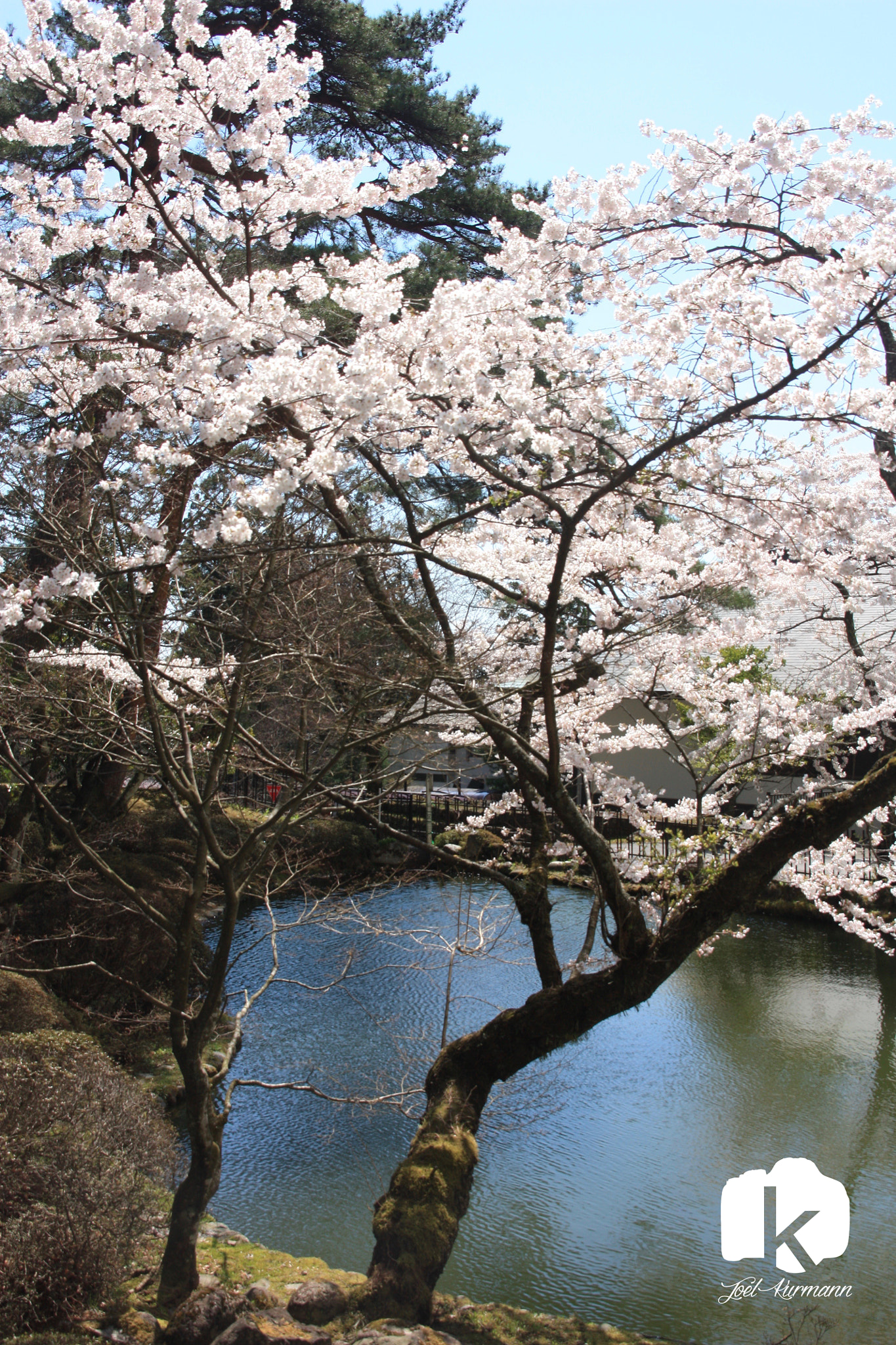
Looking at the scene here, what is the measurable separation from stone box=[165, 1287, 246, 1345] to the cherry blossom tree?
261mm

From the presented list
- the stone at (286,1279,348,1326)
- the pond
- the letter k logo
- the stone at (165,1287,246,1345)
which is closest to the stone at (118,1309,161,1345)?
the stone at (165,1287,246,1345)

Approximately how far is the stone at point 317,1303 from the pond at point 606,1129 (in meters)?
0.81

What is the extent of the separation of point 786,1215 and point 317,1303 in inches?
99.9

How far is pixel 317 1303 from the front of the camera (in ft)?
10.2

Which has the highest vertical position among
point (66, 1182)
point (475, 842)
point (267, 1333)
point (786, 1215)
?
point (475, 842)

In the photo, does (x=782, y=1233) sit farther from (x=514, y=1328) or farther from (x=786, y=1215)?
(x=514, y=1328)

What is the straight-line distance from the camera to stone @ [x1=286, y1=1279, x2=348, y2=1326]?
10.1ft

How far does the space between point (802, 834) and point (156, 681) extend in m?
2.89

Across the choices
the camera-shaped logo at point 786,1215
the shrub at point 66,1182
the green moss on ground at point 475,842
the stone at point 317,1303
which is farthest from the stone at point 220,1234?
the green moss on ground at point 475,842

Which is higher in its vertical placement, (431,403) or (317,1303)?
(431,403)

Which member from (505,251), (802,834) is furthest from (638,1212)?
(505,251)

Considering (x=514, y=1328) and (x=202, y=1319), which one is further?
(x=514, y=1328)

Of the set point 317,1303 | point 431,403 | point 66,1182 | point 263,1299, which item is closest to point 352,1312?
point 317,1303

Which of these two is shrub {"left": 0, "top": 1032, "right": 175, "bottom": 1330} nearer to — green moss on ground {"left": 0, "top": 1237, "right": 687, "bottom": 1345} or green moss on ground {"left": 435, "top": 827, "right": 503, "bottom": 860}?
green moss on ground {"left": 0, "top": 1237, "right": 687, "bottom": 1345}
